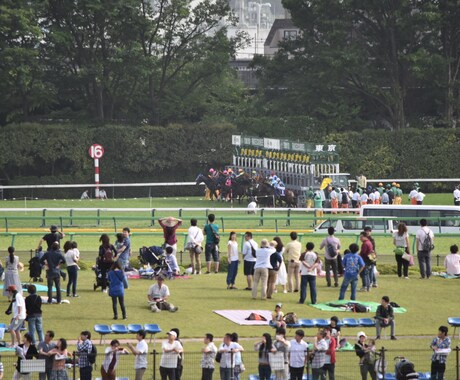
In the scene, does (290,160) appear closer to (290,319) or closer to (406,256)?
(406,256)

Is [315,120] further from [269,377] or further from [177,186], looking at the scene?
[269,377]

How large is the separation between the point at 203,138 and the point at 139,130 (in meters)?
3.40

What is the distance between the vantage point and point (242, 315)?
3331 cm

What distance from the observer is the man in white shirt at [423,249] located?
127 feet

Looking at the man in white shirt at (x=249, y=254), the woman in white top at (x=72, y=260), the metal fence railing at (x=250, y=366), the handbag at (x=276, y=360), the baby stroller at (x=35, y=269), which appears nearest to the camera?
the handbag at (x=276, y=360)

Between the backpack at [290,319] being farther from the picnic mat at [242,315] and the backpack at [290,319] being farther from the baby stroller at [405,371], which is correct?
the baby stroller at [405,371]

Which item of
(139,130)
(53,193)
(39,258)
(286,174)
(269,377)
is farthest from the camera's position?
(139,130)

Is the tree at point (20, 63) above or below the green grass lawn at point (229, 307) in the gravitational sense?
above

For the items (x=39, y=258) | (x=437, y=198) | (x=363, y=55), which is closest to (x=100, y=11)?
(x=363, y=55)

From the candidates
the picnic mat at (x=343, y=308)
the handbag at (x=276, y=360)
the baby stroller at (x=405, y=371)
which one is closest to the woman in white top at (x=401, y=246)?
the picnic mat at (x=343, y=308)

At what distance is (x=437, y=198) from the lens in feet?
234

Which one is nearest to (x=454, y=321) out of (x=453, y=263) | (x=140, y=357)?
(x=140, y=357)

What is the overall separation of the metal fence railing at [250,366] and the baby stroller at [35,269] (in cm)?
Result: 745

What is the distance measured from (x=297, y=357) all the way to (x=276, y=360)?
1.22ft
